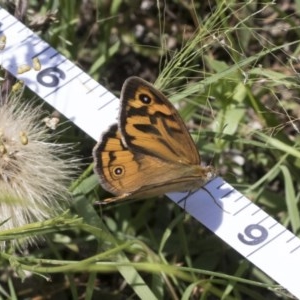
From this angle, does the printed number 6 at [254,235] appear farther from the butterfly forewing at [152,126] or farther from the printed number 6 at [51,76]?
the printed number 6 at [51,76]

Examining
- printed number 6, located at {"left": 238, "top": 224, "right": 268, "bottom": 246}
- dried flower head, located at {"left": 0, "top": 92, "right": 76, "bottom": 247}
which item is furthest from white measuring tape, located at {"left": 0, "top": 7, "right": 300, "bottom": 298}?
dried flower head, located at {"left": 0, "top": 92, "right": 76, "bottom": 247}

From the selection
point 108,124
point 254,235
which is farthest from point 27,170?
point 254,235

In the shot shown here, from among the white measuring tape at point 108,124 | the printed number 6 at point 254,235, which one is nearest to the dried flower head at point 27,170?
the white measuring tape at point 108,124

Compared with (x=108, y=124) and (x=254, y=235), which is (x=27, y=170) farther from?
(x=254, y=235)

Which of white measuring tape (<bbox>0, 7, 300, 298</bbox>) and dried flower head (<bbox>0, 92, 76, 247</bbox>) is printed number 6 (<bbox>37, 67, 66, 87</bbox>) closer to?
white measuring tape (<bbox>0, 7, 300, 298</bbox>)

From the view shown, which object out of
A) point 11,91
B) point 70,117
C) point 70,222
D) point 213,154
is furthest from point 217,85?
point 70,222

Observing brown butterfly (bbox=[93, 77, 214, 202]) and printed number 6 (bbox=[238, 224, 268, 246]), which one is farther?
printed number 6 (bbox=[238, 224, 268, 246])

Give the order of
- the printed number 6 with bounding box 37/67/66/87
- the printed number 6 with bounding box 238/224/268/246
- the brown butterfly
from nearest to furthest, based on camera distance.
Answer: the brown butterfly, the printed number 6 with bounding box 238/224/268/246, the printed number 6 with bounding box 37/67/66/87

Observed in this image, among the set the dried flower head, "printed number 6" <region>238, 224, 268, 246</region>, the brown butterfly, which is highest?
the brown butterfly
